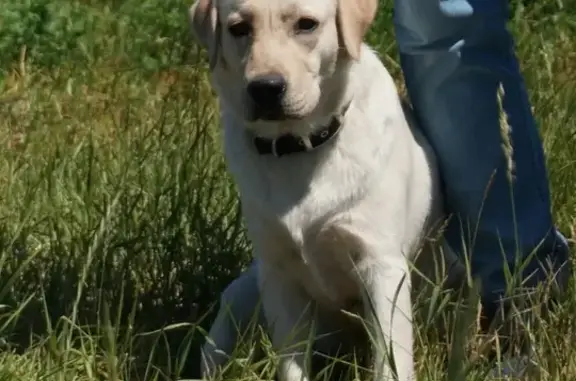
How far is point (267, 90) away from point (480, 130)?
59cm

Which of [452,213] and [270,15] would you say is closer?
[270,15]

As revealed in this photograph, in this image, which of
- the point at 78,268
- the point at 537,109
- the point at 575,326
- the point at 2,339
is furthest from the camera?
the point at 537,109

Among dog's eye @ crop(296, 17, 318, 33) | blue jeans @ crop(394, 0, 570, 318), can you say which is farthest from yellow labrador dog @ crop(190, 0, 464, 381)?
blue jeans @ crop(394, 0, 570, 318)

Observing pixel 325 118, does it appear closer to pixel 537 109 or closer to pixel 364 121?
pixel 364 121

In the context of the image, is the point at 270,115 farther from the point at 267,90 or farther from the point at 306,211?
the point at 306,211

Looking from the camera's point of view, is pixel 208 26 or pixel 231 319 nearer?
pixel 208 26

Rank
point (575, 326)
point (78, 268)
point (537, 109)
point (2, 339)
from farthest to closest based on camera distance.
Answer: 1. point (537, 109)
2. point (78, 268)
3. point (2, 339)
4. point (575, 326)

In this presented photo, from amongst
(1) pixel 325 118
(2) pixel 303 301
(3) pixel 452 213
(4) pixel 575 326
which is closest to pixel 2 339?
(2) pixel 303 301

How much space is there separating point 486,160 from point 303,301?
562 mm

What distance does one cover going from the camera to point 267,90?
2.64 m

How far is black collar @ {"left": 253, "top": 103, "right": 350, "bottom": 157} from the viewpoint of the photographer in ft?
9.29

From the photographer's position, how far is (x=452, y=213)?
303 centimetres

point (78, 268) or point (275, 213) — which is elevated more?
point (275, 213)

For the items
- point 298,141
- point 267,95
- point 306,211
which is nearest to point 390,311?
point 306,211
